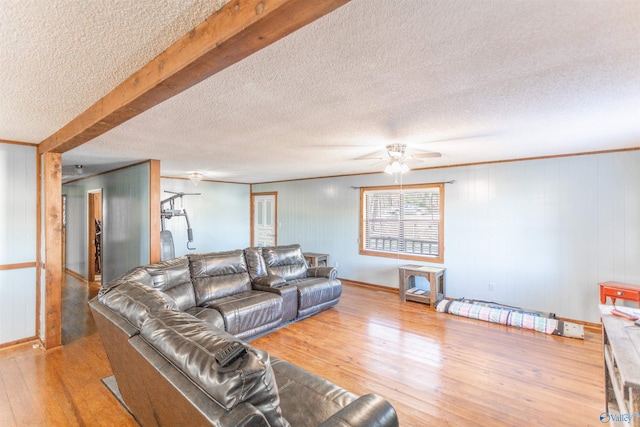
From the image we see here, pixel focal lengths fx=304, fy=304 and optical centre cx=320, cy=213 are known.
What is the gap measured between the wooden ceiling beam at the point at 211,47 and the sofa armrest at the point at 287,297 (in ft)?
8.68

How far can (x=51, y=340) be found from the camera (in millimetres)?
3324

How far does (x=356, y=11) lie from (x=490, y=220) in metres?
→ 4.53

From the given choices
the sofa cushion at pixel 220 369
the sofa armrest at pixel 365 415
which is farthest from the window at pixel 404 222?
the sofa cushion at pixel 220 369

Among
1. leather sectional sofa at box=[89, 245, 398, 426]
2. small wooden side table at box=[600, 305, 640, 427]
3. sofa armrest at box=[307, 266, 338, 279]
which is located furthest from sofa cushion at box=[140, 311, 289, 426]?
sofa armrest at box=[307, 266, 338, 279]

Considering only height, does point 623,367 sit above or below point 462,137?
below

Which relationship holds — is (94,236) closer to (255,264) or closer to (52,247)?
(52,247)

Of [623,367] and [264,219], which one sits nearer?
[623,367]

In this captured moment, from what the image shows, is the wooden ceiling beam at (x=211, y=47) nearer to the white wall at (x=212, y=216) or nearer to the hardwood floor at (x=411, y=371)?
the hardwood floor at (x=411, y=371)

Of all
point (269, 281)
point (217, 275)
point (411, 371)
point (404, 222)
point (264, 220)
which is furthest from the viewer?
point (264, 220)

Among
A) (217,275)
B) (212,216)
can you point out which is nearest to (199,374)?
(217,275)

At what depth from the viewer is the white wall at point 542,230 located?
3.85 meters

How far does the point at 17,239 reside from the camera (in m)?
3.47

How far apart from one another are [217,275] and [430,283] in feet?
10.7

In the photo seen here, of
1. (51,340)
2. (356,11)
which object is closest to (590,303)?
(356,11)
